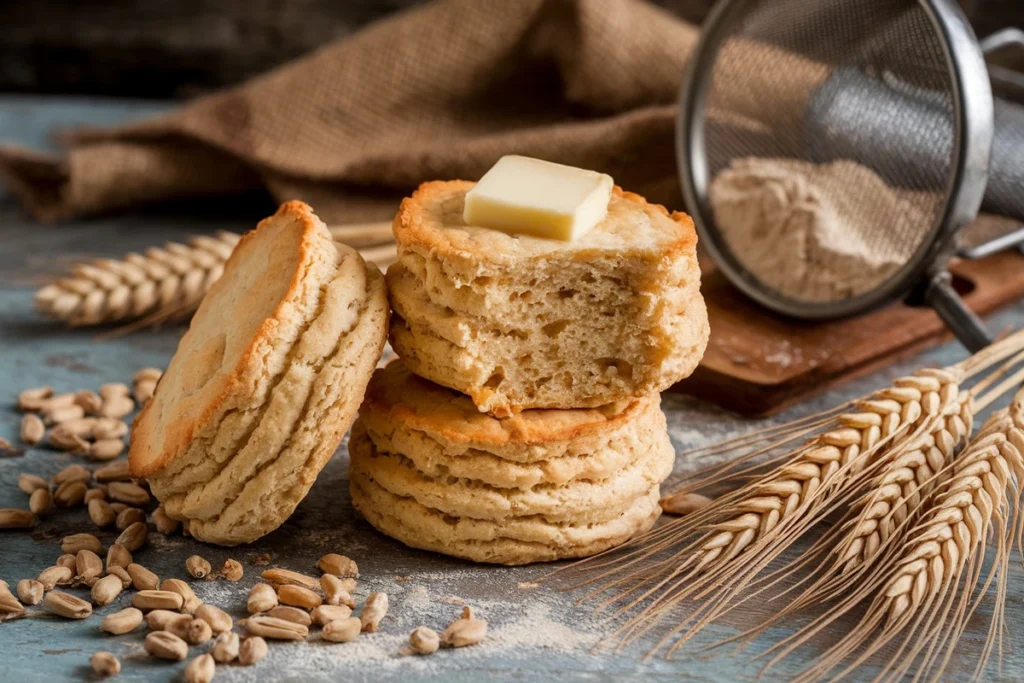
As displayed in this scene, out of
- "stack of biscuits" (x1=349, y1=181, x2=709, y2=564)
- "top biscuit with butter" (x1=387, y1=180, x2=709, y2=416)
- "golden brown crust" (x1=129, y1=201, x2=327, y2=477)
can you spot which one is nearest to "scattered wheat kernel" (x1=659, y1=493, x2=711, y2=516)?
"stack of biscuits" (x1=349, y1=181, x2=709, y2=564)

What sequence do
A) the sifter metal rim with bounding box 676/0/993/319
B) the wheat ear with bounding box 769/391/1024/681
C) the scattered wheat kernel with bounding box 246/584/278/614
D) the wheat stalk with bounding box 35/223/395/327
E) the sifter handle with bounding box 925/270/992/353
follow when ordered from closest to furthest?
the wheat ear with bounding box 769/391/1024/681 → the scattered wheat kernel with bounding box 246/584/278/614 → the sifter metal rim with bounding box 676/0/993/319 → the sifter handle with bounding box 925/270/992/353 → the wheat stalk with bounding box 35/223/395/327

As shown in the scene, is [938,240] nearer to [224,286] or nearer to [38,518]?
[224,286]

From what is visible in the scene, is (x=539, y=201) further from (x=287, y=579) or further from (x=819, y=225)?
(x=819, y=225)

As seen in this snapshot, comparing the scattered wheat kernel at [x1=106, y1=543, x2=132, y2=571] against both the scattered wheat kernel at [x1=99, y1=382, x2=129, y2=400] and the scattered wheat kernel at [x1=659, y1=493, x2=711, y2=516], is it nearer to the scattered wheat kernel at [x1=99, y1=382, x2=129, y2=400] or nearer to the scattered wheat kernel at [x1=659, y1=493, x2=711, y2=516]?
the scattered wheat kernel at [x1=99, y1=382, x2=129, y2=400]

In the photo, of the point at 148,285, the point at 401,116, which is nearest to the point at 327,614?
the point at 148,285

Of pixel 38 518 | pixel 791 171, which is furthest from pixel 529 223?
pixel 791 171
